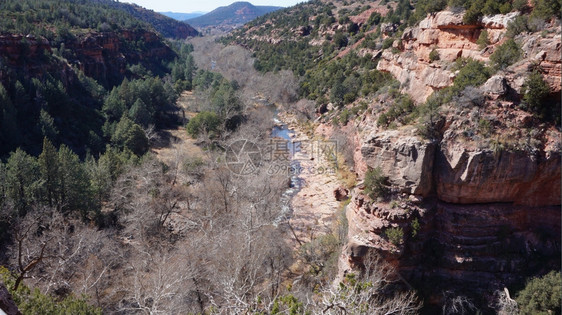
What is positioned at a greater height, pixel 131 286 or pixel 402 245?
pixel 402 245

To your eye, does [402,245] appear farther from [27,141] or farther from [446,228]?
[27,141]

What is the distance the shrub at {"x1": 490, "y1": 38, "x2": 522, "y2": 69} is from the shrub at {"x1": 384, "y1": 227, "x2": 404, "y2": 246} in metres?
10.5

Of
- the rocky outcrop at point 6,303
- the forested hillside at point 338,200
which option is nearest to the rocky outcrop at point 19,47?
the forested hillside at point 338,200

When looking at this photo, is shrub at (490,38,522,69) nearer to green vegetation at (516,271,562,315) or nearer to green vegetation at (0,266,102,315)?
green vegetation at (516,271,562,315)

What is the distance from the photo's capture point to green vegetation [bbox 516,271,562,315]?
14.6 meters

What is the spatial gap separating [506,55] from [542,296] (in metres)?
12.2

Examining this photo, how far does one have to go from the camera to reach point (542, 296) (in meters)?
15.0

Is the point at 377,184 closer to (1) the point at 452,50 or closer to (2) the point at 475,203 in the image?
(2) the point at 475,203

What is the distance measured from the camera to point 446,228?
1783 centimetres

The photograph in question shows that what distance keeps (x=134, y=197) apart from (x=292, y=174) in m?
17.2

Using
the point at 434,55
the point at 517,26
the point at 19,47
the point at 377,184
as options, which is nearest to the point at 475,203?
the point at 377,184

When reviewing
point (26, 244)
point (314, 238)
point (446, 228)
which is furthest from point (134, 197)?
point (446, 228)

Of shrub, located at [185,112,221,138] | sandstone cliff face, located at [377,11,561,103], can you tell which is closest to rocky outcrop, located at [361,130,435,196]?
sandstone cliff face, located at [377,11,561,103]

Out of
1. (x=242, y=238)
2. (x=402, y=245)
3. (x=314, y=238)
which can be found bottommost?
(x=314, y=238)
